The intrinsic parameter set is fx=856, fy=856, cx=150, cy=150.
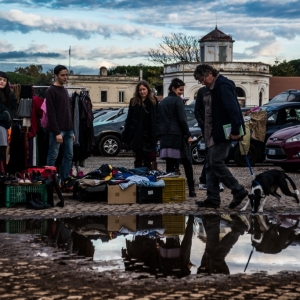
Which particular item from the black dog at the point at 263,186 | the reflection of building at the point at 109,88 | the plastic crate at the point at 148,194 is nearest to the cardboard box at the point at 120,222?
the plastic crate at the point at 148,194

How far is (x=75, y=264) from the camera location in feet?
24.9

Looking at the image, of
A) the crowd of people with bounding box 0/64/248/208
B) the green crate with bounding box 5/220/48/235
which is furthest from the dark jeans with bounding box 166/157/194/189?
the green crate with bounding box 5/220/48/235

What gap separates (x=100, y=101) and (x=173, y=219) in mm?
107809

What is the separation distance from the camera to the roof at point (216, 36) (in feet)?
352

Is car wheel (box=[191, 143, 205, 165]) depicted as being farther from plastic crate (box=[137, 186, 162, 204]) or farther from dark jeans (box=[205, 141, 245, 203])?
dark jeans (box=[205, 141, 245, 203])

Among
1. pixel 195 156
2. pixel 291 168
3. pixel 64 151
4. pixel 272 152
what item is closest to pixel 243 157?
pixel 195 156

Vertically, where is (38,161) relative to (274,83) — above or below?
below

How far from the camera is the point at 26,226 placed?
1028 cm

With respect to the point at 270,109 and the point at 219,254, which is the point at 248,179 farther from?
the point at 219,254

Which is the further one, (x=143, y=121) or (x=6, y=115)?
(x=143, y=121)

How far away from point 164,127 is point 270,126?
9647 mm

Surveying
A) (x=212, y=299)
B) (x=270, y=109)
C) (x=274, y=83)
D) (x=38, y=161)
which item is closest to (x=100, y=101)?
(x=274, y=83)

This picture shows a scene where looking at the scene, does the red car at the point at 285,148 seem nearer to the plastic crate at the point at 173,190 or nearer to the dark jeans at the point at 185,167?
the dark jeans at the point at 185,167

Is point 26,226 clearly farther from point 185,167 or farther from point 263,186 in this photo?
point 185,167
